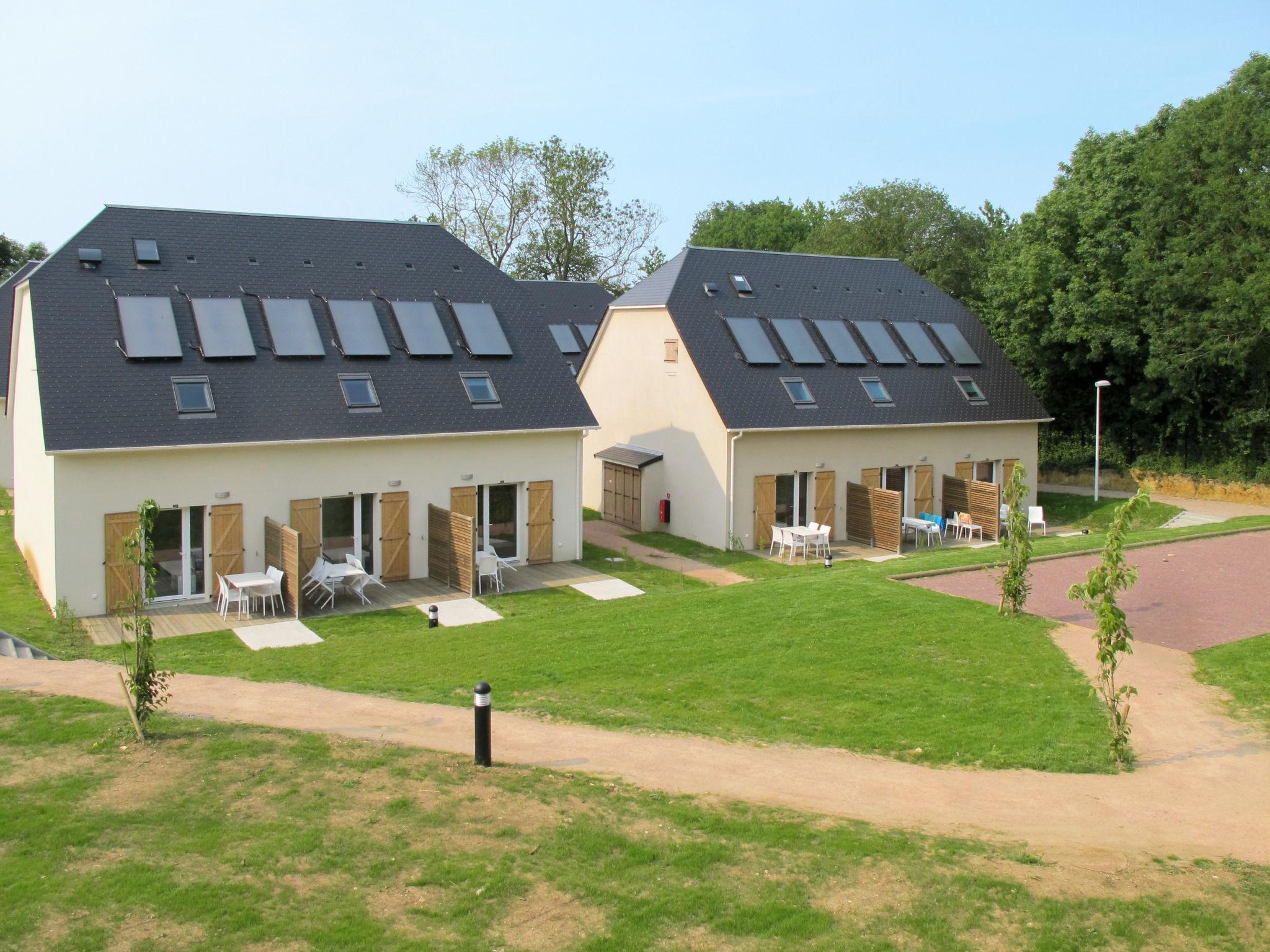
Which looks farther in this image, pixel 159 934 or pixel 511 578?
pixel 511 578

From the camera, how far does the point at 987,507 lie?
1107 inches

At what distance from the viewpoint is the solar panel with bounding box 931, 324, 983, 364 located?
30.8 meters

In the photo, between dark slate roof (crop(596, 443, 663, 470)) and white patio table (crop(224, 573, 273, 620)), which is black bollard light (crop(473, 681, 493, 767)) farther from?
dark slate roof (crop(596, 443, 663, 470))

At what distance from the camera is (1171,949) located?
22.5ft

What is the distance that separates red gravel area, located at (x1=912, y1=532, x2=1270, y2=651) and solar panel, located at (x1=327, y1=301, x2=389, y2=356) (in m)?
11.8

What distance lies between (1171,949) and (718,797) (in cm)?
367

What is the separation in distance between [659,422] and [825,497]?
4798mm

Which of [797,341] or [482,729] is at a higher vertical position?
[797,341]

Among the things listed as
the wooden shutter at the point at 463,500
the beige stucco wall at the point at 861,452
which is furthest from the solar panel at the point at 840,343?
the wooden shutter at the point at 463,500

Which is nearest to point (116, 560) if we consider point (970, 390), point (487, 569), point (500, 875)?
point (487, 569)

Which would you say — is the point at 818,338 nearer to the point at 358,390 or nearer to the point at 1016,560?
the point at 358,390

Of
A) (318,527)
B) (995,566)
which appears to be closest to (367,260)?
(318,527)

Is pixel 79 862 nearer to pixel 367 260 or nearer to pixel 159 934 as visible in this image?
pixel 159 934

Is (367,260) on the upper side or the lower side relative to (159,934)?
upper
